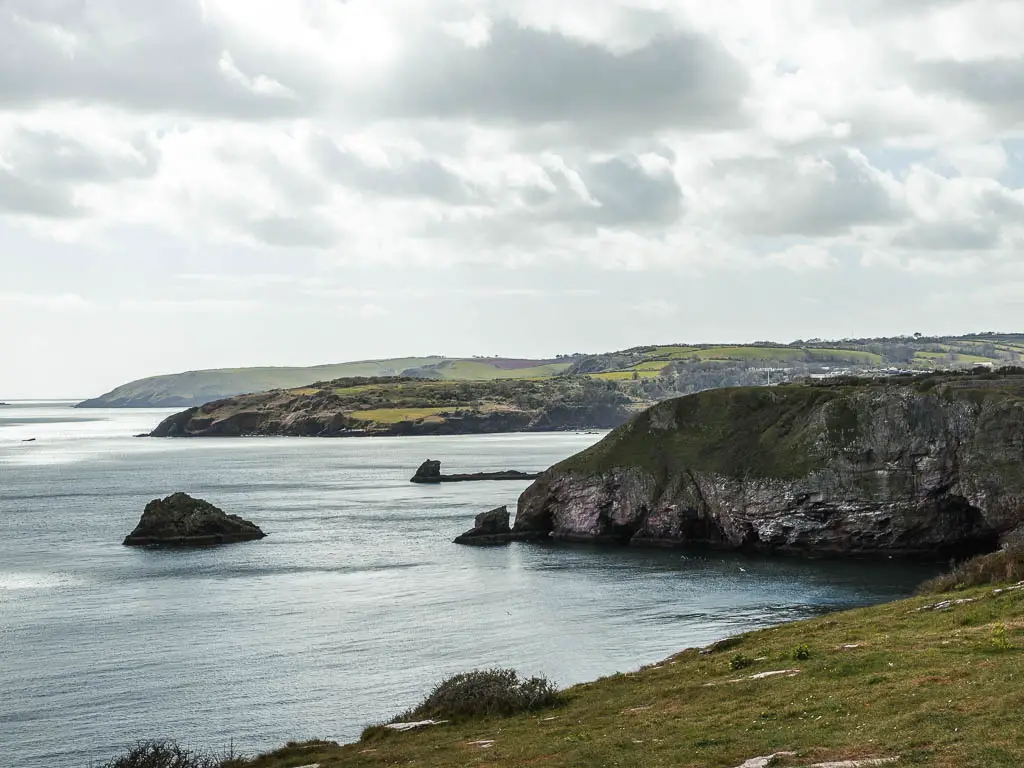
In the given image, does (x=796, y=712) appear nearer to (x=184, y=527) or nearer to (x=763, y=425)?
(x=763, y=425)

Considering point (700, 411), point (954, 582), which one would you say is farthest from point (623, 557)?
point (954, 582)

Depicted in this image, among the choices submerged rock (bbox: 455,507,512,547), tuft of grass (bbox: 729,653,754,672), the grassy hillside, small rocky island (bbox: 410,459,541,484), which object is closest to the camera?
the grassy hillside

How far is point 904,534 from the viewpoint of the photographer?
88062 mm

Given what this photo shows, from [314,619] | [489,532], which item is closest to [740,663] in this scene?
[314,619]

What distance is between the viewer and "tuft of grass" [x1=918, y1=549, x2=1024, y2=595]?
4669cm

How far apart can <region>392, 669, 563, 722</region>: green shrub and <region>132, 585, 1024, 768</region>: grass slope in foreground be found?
32.9 inches

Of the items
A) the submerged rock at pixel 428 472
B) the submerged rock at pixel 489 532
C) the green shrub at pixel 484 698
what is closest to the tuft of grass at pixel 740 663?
the green shrub at pixel 484 698

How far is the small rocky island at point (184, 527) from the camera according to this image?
105125mm

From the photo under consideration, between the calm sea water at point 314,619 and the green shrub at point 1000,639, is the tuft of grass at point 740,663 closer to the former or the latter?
the green shrub at point 1000,639

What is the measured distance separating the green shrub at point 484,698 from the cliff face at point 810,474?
5930 cm

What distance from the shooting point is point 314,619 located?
220ft

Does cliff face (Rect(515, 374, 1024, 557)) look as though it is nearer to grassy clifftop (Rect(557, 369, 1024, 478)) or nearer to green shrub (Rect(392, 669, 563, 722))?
grassy clifftop (Rect(557, 369, 1024, 478))

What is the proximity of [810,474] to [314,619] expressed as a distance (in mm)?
47336

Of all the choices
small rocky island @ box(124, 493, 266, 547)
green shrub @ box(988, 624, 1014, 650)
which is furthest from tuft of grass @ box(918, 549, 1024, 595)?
small rocky island @ box(124, 493, 266, 547)
